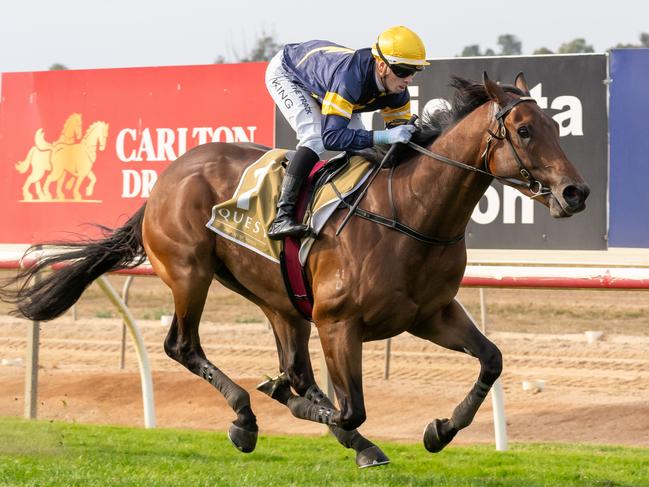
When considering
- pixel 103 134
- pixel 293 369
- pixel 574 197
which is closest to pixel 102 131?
pixel 103 134

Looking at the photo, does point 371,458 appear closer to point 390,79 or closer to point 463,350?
point 463,350

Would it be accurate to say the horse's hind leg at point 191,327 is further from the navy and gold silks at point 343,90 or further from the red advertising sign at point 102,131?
the red advertising sign at point 102,131

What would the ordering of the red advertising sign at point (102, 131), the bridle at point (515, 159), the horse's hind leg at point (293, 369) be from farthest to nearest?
the red advertising sign at point (102, 131), the horse's hind leg at point (293, 369), the bridle at point (515, 159)

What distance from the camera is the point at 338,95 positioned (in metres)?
4.91

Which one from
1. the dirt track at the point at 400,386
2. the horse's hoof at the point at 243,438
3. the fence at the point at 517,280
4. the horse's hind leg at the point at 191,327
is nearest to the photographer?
the horse's hoof at the point at 243,438

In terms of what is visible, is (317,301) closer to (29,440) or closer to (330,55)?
(330,55)

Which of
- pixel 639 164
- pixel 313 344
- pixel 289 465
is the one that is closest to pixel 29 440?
pixel 289 465

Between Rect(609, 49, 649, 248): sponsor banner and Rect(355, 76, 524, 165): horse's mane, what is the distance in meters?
3.01

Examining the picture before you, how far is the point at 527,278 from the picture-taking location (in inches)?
265

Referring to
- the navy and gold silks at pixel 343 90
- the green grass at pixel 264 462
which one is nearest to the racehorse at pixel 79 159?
the green grass at pixel 264 462

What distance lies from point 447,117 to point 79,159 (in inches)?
191

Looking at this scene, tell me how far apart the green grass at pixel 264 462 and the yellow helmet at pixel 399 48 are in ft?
5.70

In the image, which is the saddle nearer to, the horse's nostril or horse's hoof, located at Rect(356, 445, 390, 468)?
horse's hoof, located at Rect(356, 445, 390, 468)

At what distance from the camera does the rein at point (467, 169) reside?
4.41 m
